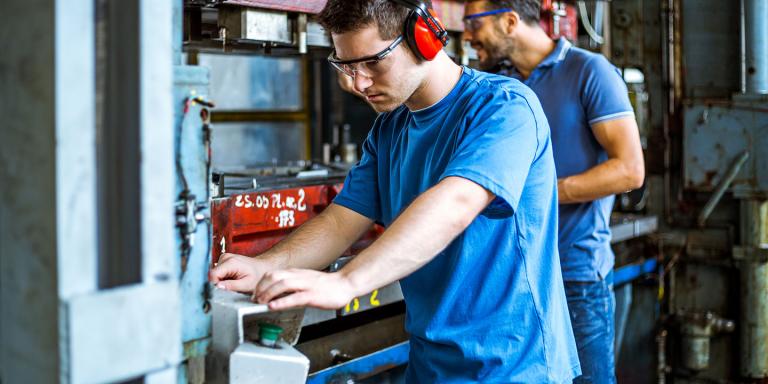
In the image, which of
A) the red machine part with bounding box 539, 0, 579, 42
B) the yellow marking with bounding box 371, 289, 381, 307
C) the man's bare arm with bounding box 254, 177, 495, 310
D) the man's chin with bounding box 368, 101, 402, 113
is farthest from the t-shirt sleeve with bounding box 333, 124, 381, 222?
the red machine part with bounding box 539, 0, 579, 42

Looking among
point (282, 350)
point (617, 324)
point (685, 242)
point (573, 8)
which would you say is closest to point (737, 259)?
point (685, 242)

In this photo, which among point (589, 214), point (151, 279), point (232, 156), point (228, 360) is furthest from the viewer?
point (232, 156)

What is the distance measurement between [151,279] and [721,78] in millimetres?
3066

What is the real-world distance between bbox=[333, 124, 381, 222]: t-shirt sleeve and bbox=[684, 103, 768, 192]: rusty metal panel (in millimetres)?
2118

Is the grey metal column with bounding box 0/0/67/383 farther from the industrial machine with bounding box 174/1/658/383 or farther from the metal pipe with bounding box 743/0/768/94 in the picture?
the metal pipe with bounding box 743/0/768/94

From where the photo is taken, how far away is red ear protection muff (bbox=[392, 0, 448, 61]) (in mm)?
1466

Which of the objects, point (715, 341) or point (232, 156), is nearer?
point (715, 341)

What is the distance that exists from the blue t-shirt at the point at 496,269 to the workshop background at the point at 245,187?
0.99ft

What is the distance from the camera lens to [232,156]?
482 centimetres

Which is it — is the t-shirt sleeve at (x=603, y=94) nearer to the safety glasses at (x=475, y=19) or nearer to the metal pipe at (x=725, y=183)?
the safety glasses at (x=475, y=19)

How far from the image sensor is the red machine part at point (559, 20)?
126 inches

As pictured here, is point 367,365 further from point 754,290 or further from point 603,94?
point 754,290

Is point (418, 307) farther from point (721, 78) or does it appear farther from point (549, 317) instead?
point (721, 78)

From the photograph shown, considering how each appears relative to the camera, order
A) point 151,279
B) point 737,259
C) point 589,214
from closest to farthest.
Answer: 1. point 151,279
2. point 589,214
3. point 737,259
